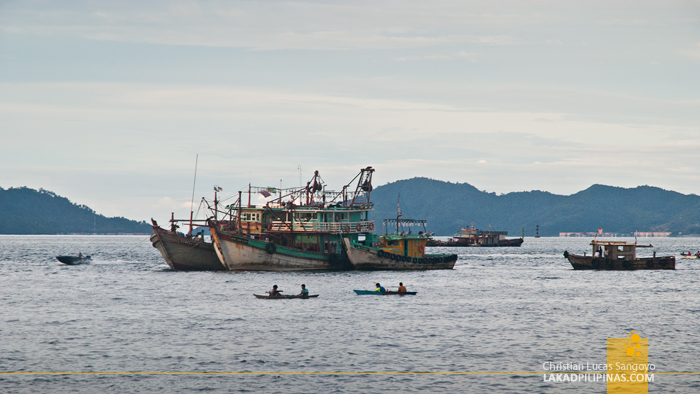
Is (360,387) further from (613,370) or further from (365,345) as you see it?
(613,370)

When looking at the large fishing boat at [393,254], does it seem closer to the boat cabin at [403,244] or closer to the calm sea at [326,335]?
the boat cabin at [403,244]

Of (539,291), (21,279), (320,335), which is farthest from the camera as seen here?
(21,279)

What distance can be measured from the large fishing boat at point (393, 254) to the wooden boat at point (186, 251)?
704 inches

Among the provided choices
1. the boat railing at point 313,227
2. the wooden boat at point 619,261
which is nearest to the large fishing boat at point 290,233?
the boat railing at point 313,227

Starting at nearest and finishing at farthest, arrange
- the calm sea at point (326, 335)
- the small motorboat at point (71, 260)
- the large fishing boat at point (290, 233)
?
the calm sea at point (326, 335) < the large fishing boat at point (290, 233) < the small motorboat at point (71, 260)

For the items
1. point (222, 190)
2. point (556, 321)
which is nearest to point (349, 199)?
point (222, 190)

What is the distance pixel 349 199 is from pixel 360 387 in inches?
2404

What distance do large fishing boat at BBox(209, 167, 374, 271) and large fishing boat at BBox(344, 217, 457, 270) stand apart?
1582mm

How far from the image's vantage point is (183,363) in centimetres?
3203

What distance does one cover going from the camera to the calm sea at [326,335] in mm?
29094

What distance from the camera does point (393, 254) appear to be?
81.4 meters

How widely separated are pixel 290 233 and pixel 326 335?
132 ft

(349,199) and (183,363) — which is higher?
(349,199)

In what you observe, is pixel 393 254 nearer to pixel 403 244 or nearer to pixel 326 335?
pixel 403 244
